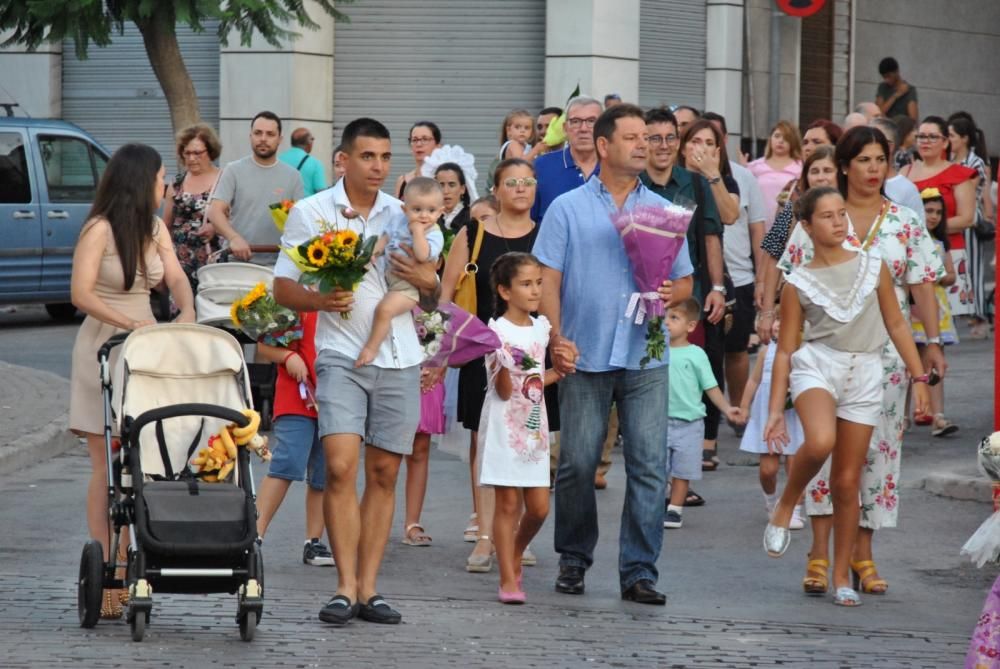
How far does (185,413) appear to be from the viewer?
25.4 ft

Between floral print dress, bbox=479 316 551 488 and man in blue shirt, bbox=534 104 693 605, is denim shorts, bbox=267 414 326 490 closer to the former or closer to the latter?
floral print dress, bbox=479 316 551 488

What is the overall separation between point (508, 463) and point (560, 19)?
47.1 ft

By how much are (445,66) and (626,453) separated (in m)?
14.5

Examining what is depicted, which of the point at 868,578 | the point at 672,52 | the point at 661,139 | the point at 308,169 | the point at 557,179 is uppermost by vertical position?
the point at 672,52

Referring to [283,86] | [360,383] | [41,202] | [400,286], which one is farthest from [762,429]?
[283,86]

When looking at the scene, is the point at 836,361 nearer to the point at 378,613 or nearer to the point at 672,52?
the point at 378,613

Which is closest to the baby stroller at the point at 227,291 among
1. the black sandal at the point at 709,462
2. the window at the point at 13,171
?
the black sandal at the point at 709,462

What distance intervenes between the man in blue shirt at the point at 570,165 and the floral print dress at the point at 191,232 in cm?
369

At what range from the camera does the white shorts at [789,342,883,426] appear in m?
8.77

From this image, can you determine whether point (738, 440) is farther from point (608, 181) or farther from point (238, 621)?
point (238, 621)

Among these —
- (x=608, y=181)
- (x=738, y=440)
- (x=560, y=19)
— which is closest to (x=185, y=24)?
(x=560, y=19)

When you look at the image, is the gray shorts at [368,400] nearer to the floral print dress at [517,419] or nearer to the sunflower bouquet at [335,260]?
the sunflower bouquet at [335,260]

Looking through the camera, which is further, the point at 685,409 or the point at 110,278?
the point at 685,409

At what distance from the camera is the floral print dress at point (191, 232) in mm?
13789
